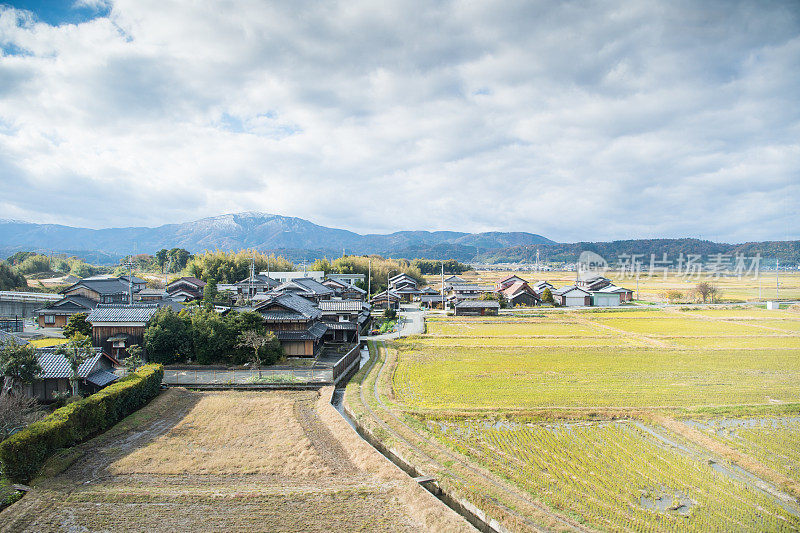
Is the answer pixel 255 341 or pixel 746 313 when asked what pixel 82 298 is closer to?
pixel 255 341

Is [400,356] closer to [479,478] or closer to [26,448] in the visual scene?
[479,478]

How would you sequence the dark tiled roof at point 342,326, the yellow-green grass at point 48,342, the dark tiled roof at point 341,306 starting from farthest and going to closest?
the dark tiled roof at point 341,306 < the dark tiled roof at point 342,326 < the yellow-green grass at point 48,342

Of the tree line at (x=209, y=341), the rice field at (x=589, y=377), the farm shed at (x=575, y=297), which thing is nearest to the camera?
the rice field at (x=589, y=377)

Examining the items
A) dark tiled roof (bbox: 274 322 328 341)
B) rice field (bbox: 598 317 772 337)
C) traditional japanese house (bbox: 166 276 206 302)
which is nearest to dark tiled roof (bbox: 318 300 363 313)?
dark tiled roof (bbox: 274 322 328 341)

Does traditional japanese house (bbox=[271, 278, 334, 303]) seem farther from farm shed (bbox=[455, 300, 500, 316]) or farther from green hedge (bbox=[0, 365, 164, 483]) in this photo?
green hedge (bbox=[0, 365, 164, 483])

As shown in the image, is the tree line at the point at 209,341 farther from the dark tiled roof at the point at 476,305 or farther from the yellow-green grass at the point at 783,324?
the yellow-green grass at the point at 783,324

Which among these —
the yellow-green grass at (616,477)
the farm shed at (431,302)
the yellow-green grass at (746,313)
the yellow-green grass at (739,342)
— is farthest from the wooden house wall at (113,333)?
the yellow-green grass at (746,313)
